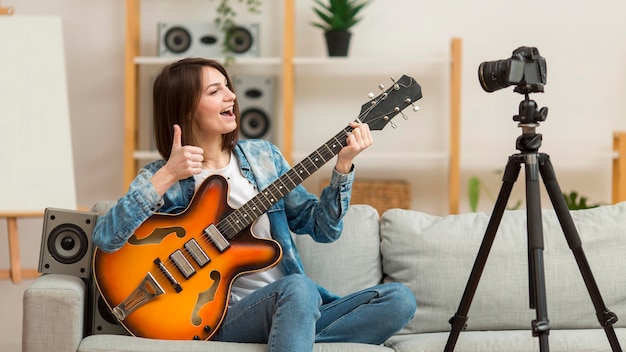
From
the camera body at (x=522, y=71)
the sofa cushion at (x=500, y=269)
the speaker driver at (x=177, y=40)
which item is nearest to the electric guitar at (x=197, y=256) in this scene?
the camera body at (x=522, y=71)

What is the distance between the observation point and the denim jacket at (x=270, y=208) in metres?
2.07

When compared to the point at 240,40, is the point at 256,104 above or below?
below

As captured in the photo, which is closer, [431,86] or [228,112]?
[228,112]

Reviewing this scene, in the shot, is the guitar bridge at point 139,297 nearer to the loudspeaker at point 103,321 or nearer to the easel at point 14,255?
the loudspeaker at point 103,321

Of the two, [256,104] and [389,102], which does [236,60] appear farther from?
[389,102]

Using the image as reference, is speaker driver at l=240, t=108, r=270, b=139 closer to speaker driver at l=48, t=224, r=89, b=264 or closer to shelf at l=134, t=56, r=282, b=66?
shelf at l=134, t=56, r=282, b=66

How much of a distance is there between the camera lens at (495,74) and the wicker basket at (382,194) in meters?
2.03

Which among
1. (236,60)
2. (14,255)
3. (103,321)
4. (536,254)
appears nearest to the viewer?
(536,254)

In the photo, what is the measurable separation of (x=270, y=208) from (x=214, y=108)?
295 mm

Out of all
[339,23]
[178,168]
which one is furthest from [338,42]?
[178,168]

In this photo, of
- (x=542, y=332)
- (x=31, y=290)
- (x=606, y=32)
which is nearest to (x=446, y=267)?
(x=542, y=332)

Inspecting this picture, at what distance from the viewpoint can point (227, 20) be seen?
3988 millimetres

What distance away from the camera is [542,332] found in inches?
72.9

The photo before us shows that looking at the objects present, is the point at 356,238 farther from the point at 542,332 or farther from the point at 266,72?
the point at 266,72
